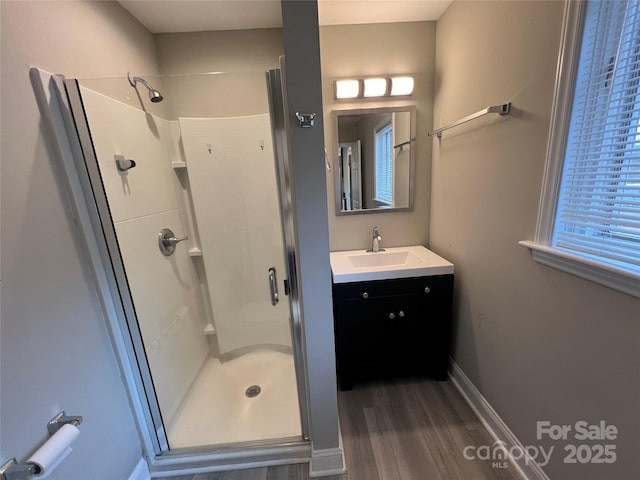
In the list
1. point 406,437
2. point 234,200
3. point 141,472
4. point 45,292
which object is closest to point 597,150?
point 406,437

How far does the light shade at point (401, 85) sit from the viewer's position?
175 centimetres

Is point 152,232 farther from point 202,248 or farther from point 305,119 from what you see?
point 305,119

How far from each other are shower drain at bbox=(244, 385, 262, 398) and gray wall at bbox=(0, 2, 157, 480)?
2.25ft

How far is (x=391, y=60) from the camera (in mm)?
1771

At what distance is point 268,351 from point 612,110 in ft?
7.24

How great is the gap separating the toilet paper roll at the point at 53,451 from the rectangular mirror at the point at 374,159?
1.73 metres

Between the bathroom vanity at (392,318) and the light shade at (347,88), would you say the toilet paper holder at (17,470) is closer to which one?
the bathroom vanity at (392,318)

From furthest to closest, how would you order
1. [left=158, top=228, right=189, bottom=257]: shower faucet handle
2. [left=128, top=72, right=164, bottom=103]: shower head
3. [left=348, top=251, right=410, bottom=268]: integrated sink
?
1. [left=348, top=251, right=410, bottom=268]: integrated sink
2. [left=158, top=228, right=189, bottom=257]: shower faucet handle
3. [left=128, top=72, right=164, bottom=103]: shower head

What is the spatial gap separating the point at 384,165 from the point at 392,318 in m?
1.10

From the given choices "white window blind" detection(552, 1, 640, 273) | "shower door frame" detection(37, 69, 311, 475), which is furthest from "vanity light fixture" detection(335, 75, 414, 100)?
"white window blind" detection(552, 1, 640, 273)

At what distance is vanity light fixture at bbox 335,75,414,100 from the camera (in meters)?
1.74

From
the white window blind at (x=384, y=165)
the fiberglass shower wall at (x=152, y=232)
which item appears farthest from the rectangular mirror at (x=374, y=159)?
the fiberglass shower wall at (x=152, y=232)

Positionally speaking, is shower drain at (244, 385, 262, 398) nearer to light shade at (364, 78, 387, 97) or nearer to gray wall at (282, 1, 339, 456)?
gray wall at (282, 1, 339, 456)

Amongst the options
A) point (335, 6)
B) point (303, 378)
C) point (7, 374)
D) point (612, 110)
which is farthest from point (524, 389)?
point (335, 6)
